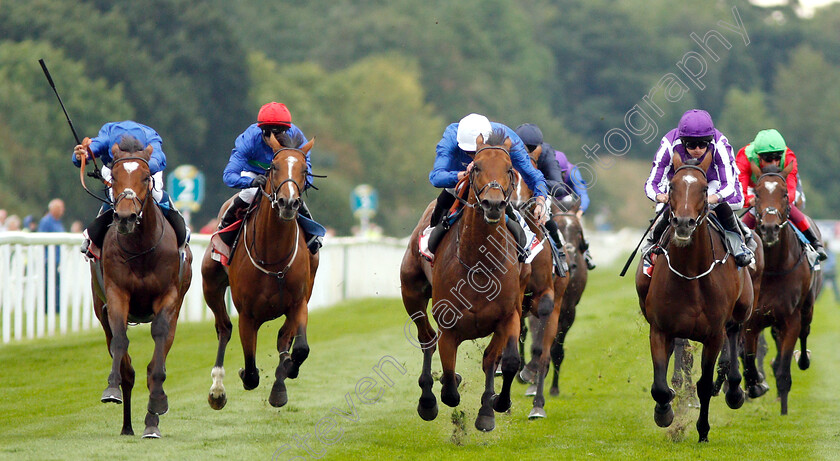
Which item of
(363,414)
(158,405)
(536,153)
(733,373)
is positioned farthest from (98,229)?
(733,373)

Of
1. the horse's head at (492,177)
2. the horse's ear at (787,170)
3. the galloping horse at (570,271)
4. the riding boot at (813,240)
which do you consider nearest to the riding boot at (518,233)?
the horse's head at (492,177)

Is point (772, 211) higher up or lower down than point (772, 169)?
lower down

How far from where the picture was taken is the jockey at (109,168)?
27.7 feet

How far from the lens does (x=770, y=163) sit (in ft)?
33.8

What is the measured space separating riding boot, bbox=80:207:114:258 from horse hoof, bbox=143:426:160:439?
1.38 meters

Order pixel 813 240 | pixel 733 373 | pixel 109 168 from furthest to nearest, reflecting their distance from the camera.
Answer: pixel 813 240 → pixel 733 373 → pixel 109 168

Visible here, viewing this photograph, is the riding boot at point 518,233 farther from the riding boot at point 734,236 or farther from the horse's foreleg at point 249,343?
the horse's foreleg at point 249,343

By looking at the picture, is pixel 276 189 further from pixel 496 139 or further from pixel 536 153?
pixel 536 153

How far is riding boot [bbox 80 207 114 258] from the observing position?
8422 mm

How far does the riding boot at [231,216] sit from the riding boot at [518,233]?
220 centimetres

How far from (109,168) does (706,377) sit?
14.9 feet

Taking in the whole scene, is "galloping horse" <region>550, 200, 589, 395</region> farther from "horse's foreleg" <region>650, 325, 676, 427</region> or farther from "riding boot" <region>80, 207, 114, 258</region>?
"riding boot" <region>80, 207, 114, 258</region>

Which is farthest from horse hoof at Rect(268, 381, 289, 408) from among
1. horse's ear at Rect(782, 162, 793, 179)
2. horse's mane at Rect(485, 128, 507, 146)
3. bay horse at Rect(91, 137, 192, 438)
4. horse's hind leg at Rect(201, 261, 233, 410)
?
horse's ear at Rect(782, 162, 793, 179)

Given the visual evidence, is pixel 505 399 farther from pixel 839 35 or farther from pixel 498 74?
pixel 839 35
